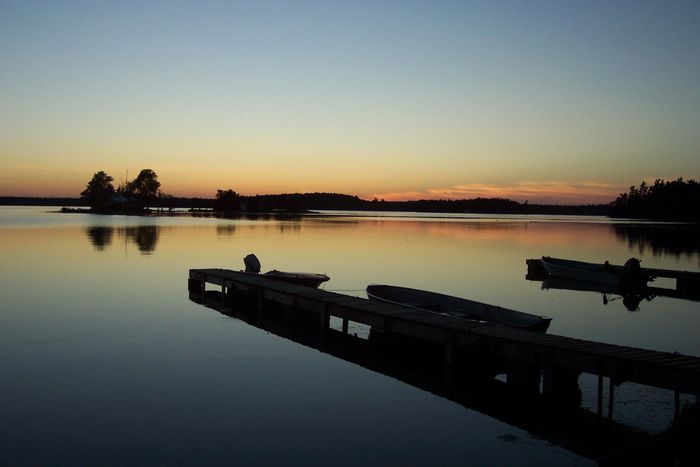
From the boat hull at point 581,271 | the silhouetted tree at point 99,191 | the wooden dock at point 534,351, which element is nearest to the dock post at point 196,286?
the wooden dock at point 534,351

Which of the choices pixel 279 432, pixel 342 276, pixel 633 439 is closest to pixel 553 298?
pixel 342 276

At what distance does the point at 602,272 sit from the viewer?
33.8m

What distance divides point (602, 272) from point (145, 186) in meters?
162

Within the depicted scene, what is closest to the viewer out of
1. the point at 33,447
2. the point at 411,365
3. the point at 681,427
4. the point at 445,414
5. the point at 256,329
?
the point at 681,427

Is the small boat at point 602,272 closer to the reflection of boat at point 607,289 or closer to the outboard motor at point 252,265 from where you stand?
the reflection of boat at point 607,289

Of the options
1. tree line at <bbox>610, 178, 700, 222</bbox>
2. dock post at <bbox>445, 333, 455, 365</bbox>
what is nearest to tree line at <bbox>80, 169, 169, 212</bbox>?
tree line at <bbox>610, 178, 700, 222</bbox>

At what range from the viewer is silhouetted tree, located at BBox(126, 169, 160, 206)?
577ft

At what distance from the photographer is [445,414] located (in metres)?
11.2

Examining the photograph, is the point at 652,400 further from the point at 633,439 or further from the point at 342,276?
the point at 342,276

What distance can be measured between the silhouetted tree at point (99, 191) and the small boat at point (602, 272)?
159 meters

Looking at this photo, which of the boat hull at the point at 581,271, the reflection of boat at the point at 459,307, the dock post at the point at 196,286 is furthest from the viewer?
the boat hull at the point at 581,271

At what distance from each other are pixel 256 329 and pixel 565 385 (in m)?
9.96

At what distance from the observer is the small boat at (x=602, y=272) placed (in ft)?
101

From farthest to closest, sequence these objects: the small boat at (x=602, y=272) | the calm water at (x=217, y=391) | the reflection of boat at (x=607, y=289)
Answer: the small boat at (x=602, y=272) < the reflection of boat at (x=607, y=289) < the calm water at (x=217, y=391)
